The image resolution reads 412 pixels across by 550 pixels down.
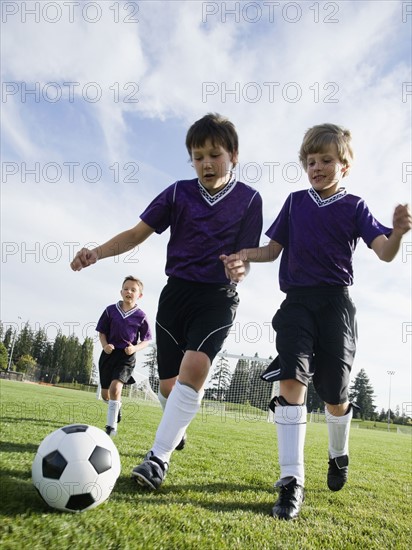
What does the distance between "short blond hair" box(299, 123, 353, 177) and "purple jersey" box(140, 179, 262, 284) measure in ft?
1.80

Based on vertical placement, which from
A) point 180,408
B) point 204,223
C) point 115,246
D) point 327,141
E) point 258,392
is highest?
point 327,141

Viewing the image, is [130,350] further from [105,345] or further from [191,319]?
[191,319]

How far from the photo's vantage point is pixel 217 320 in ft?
11.1

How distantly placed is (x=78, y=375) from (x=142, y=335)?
75332 mm

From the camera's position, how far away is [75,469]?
7.89 ft

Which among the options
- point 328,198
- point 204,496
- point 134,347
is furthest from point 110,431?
point 328,198

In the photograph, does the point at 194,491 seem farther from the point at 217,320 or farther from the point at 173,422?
the point at 217,320

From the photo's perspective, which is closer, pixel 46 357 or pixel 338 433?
pixel 338 433

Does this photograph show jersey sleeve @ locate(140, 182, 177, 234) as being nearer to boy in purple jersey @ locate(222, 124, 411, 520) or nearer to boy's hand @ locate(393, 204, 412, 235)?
boy in purple jersey @ locate(222, 124, 411, 520)

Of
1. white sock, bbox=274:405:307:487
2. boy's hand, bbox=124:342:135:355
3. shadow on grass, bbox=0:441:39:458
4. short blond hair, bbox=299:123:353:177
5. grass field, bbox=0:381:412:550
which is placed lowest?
grass field, bbox=0:381:412:550

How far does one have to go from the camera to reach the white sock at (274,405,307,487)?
9.61ft

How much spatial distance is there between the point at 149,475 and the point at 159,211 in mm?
2051

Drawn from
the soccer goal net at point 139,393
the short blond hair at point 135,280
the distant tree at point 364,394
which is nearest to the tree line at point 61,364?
the distant tree at point 364,394

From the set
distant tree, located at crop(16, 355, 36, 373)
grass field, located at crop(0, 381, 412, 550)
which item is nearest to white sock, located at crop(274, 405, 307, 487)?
grass field, located at crop(0, 381, 412, 550)
